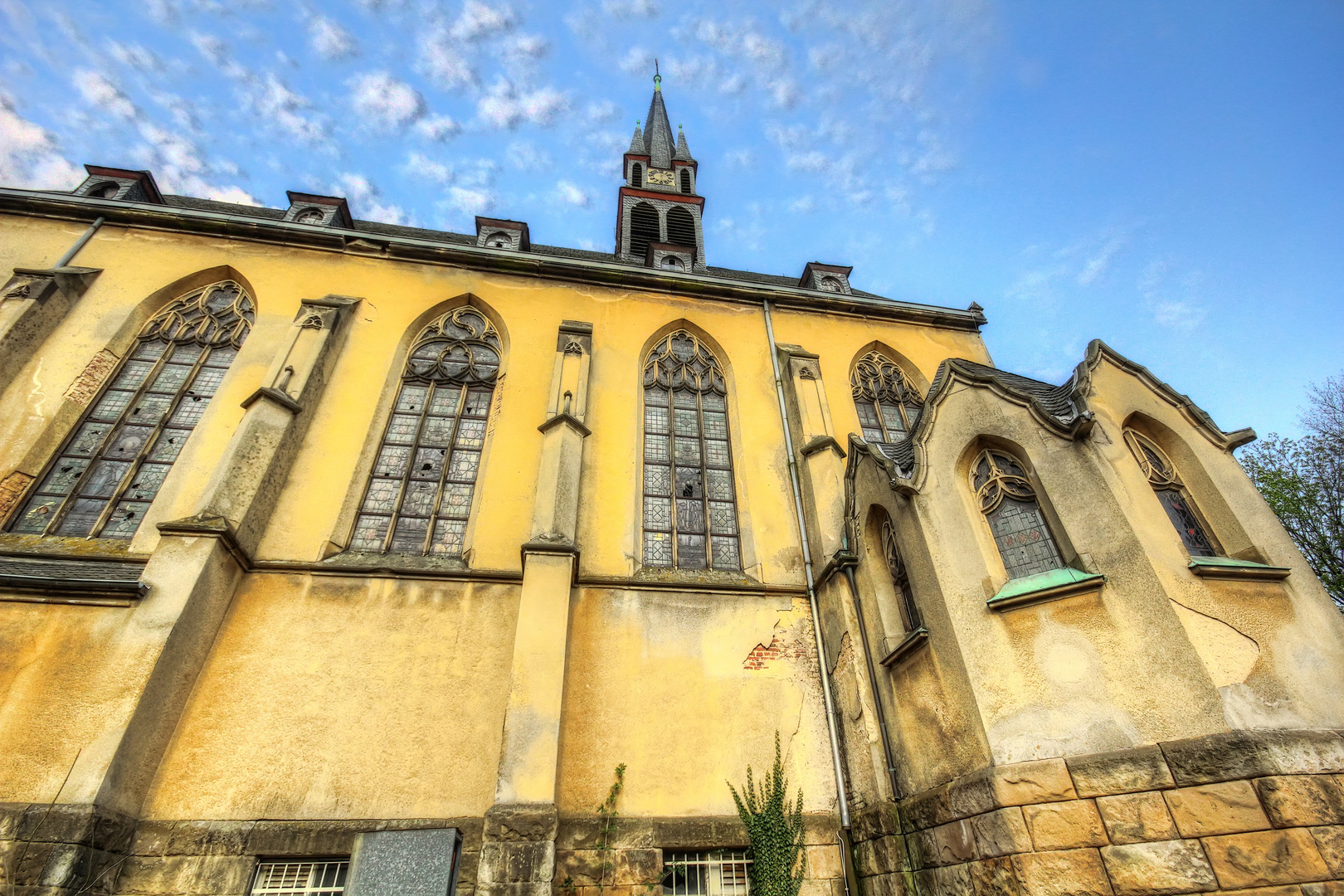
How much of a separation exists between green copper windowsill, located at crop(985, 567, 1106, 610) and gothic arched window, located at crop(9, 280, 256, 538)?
9.74m

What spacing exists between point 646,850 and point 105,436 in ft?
28.8

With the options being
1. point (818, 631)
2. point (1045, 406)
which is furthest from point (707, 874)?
point (1045, 406)

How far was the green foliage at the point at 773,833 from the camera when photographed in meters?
5.95

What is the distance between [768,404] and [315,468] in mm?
6724

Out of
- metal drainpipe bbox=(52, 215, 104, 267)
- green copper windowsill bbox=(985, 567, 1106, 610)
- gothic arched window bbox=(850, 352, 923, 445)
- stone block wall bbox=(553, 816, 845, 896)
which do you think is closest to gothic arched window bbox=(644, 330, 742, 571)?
gothic arched window bbox=(850, 352, 923, 445)

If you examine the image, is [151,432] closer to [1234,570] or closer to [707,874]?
[707,874]

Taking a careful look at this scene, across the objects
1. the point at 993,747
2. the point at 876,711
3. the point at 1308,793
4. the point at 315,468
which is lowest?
the point at 1308,793

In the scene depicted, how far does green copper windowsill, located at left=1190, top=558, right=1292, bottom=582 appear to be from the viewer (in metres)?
5.11

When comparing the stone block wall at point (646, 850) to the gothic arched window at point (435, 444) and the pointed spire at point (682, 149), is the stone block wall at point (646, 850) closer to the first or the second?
the gothic arched window at point (435, 444)

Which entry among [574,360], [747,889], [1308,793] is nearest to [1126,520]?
[1308,793]

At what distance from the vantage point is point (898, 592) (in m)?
6.84

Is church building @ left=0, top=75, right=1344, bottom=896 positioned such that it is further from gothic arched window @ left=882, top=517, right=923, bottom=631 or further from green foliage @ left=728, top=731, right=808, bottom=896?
green foliage @ left=728, top=731, right=808, bottom=896

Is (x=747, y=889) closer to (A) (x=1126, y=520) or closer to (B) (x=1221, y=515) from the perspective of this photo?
(A) (x=1126, y=520)

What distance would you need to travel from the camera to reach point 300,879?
5801 millimetres
